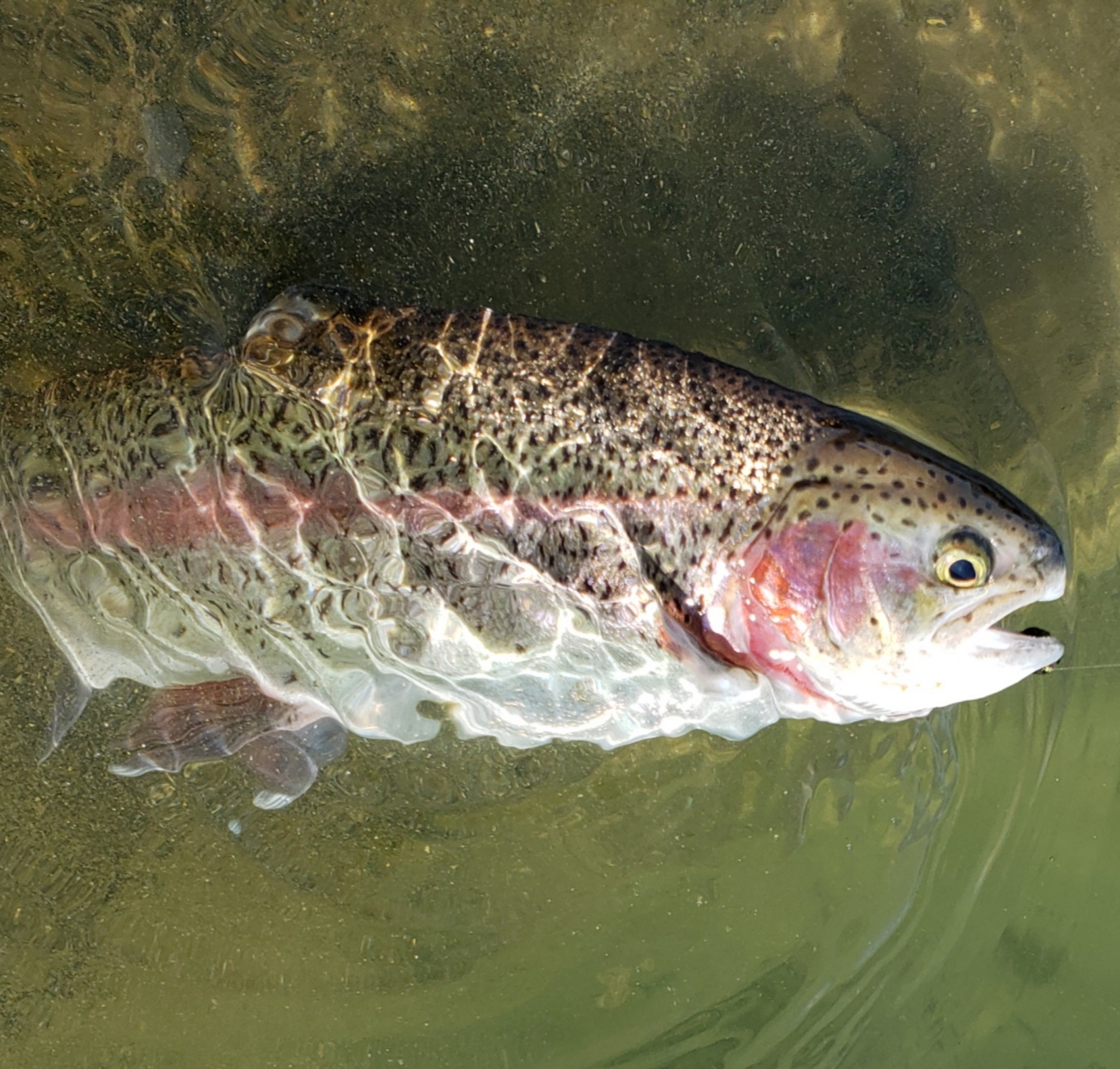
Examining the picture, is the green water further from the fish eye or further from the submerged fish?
the fish eye

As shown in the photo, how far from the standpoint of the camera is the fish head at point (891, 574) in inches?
74.8

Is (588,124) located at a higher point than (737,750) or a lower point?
higher

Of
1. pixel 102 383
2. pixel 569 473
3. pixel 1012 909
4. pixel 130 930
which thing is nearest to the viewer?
pixel 569 473

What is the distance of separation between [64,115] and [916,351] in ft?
8.46

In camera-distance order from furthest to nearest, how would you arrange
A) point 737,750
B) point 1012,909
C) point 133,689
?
1. point 1012,909
2. point 737,750
3. point 133,689

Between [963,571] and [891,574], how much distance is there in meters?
0.15

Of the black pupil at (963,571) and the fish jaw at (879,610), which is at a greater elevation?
the black pupil at (963,571)

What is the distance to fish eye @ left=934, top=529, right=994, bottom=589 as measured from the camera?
1.88 meters

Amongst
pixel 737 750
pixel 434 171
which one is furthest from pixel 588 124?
pixel 737 750

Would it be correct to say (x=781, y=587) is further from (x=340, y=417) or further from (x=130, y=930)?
(x=130, y=930)

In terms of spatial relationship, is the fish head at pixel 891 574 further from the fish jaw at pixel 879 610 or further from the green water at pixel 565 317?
the green water at pixel 565 317

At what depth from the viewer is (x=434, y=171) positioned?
8.13ft

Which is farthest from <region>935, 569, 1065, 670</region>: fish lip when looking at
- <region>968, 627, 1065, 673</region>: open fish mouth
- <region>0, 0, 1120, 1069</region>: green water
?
<region>0, 0, 1120, 1069</region>: green water

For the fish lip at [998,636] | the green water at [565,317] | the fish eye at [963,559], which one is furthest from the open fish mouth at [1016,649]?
the green water at [565,317]
